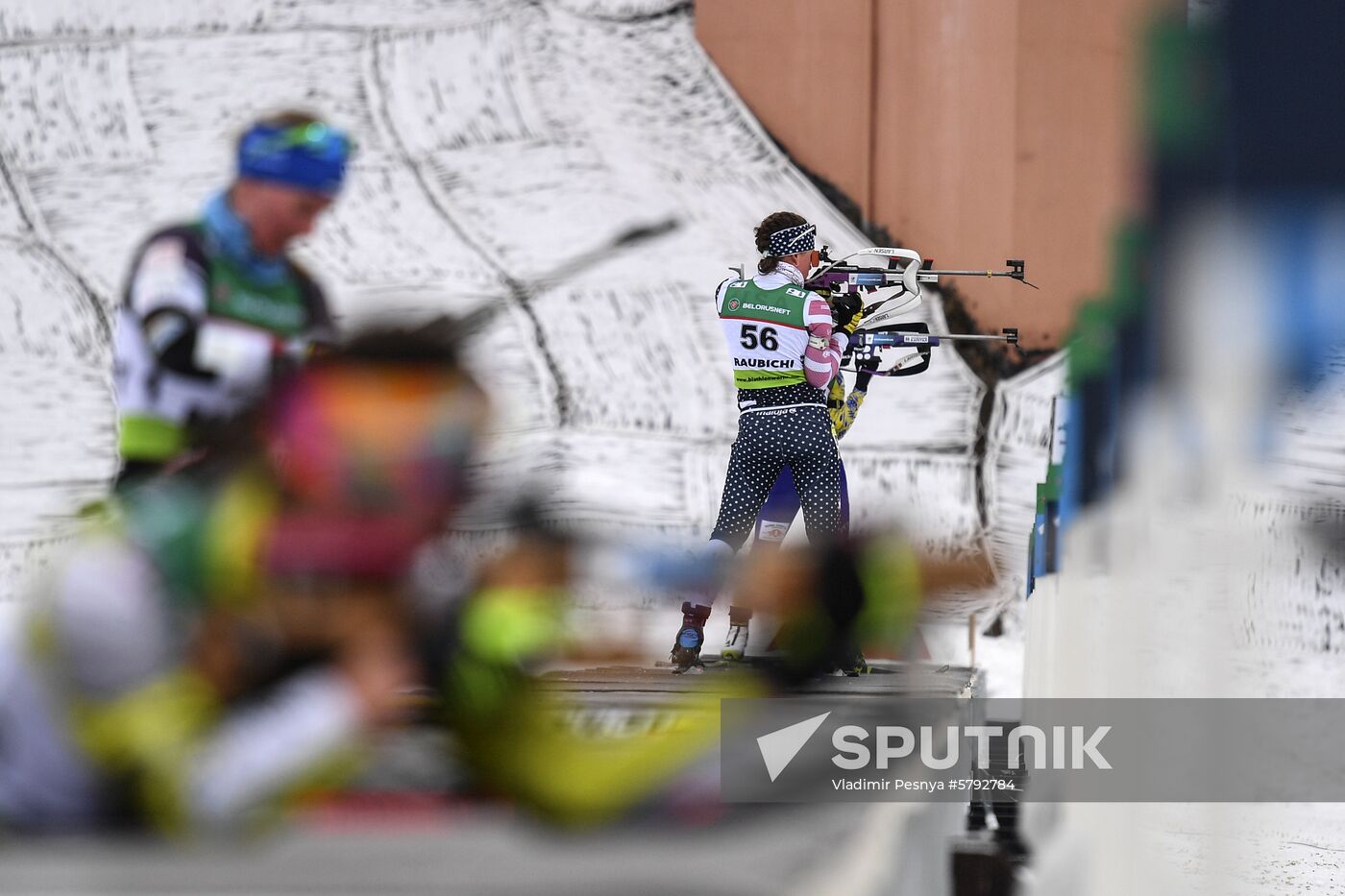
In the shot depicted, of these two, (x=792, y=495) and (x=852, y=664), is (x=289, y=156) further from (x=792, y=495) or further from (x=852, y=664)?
(x=792, y=495)

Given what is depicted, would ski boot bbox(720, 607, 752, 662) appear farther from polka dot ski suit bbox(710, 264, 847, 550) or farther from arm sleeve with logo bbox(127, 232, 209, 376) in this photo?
arm sleeve with logo bbox(127, 232, 209, 376)

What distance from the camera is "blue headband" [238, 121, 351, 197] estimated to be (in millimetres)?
1325

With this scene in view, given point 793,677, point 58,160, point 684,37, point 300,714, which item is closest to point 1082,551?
point 793,677

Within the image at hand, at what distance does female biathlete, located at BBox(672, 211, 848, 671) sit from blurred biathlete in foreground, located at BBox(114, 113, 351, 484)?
5.06ft

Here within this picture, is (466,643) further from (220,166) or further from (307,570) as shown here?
(220,166)

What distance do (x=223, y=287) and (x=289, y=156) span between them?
5.4 inches

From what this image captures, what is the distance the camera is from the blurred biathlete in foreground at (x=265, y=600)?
1.02 metres

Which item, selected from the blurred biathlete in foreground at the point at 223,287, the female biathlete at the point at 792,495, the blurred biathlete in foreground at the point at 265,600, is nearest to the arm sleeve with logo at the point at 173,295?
the blurred biathlete in foreground at the point at 223,287

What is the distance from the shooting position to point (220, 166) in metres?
6.18

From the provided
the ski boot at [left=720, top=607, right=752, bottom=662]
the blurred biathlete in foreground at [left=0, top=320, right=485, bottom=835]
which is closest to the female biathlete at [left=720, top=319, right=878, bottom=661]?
the ski boot at [left=720, top=607, right=752, bottom=662]

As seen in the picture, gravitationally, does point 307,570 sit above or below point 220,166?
below

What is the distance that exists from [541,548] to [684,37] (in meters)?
5.01

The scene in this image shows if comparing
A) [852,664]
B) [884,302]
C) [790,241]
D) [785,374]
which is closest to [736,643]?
[852,664]

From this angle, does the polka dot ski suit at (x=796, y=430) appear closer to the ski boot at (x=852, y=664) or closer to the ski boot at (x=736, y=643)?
the ski boot at (x=736, y=643)
